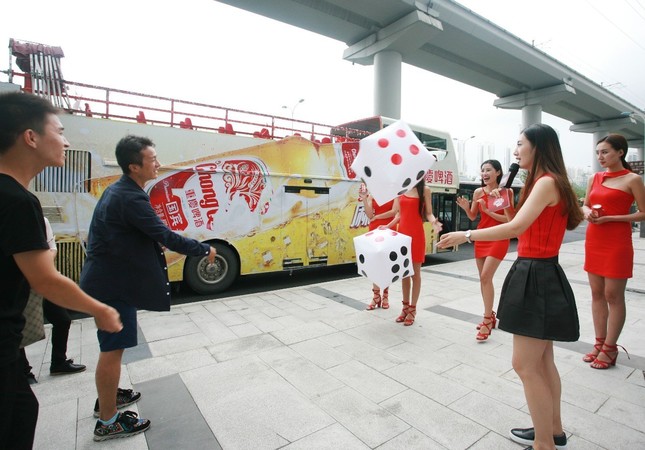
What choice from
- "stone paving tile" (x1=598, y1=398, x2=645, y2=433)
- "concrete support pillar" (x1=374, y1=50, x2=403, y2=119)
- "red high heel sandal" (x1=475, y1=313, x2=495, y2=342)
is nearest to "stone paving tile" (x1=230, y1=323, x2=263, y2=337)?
"red high heel sandal" (x1=475, y1=313, x2=495, y2=342)

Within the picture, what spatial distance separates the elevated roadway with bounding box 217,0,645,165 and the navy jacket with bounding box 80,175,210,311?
1659 cm

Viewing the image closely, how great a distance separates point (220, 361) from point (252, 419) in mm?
1088

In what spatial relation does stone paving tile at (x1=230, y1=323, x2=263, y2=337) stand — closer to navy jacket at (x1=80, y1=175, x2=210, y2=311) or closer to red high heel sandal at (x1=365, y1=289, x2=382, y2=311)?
red high heel sandal at (x1=365, y1=289, x2=382, y2=311)

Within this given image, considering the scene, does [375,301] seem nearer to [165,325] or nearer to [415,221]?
[415,221]

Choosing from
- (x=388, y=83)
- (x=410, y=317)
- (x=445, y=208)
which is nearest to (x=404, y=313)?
(x=410, y=317)

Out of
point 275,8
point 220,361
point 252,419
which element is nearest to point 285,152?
point 220,361

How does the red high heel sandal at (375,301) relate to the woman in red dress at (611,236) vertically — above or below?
below

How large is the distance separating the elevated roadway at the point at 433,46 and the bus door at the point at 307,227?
40.3 feet

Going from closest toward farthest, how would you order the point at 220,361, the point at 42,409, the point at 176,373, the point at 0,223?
the point at 0,223 → the point at 42,409 → the point at 176,373 → the point at 220,361

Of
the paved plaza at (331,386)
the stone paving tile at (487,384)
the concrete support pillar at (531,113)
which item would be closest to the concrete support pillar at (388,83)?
the paved plaza at (331,386)

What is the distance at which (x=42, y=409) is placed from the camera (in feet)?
Answer: 8.70

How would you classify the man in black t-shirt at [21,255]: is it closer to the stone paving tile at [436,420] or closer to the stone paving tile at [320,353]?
the stone paving tile at [436,420]

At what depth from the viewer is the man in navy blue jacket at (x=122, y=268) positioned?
7.42ft

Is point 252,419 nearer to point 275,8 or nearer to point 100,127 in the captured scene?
point 100,127
